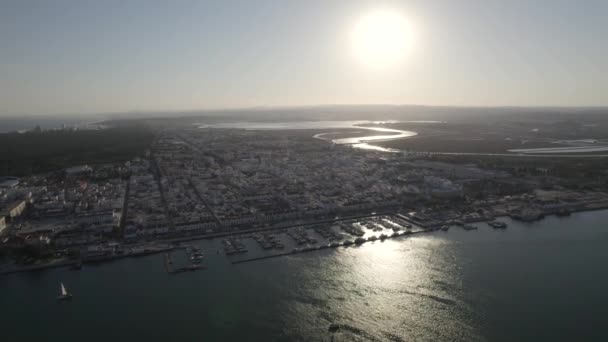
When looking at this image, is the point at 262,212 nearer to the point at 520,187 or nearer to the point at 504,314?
the point at 504,314

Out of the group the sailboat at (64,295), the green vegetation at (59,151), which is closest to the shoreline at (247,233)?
the sailboat at (64,295)

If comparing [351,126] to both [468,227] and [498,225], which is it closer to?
[498,225]

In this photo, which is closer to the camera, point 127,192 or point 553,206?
point 553,206

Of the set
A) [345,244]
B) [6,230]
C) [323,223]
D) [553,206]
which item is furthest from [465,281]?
[6,230]

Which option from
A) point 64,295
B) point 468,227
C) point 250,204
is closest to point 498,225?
point 468,227

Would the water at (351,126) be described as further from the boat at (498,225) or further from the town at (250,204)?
the boat at (498,225)
